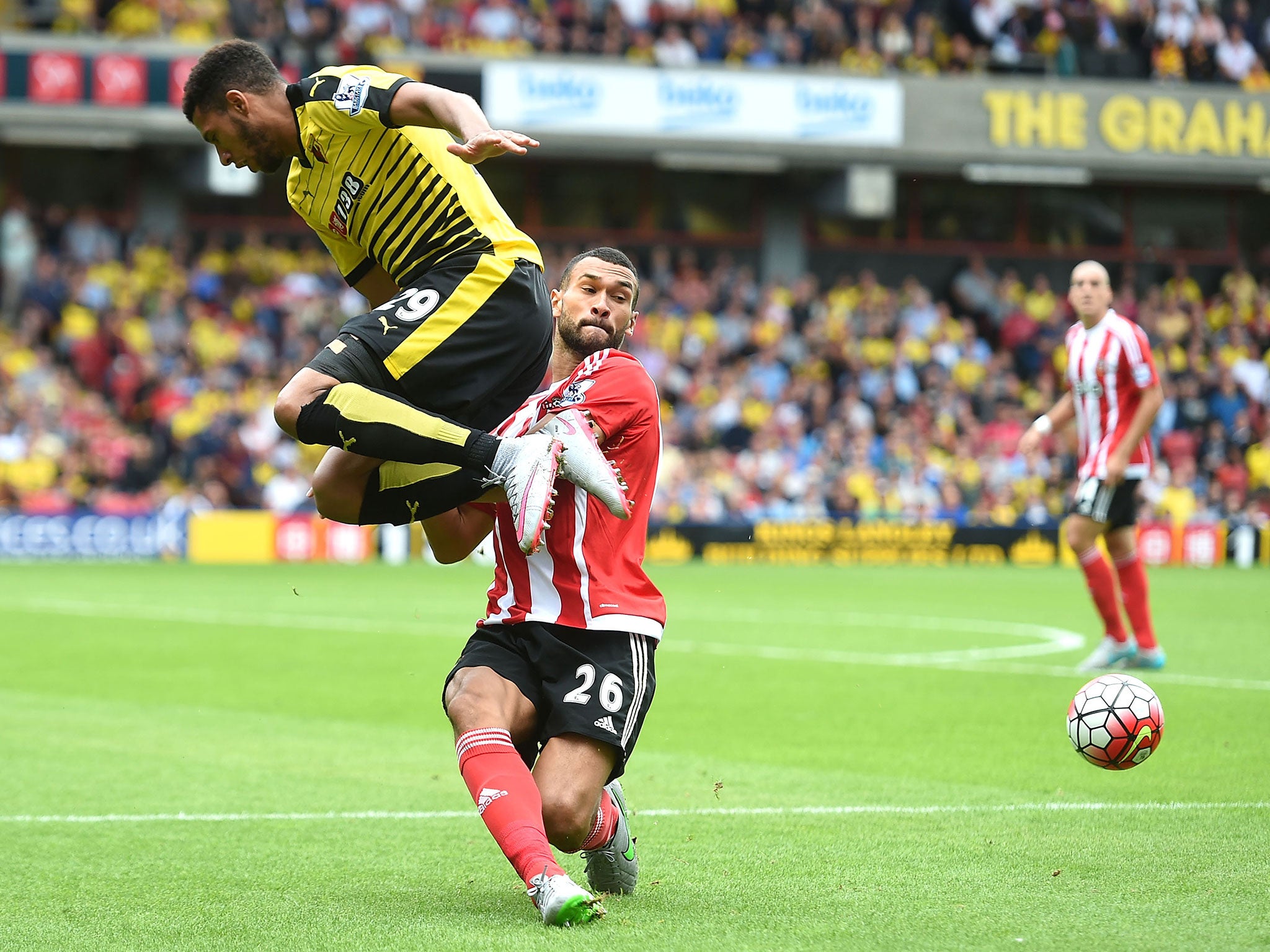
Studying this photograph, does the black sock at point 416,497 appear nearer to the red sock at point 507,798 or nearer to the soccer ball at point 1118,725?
the red sock at point 507,798

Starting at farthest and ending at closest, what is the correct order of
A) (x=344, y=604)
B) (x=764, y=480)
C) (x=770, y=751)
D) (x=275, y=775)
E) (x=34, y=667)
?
1. (x=764, y=480)
2. (x=344, y=604)
3. (x=34, y=667)
4. (x=770, y=751)
5. (x=275, y=775)

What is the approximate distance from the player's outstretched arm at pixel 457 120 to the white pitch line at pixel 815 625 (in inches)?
258

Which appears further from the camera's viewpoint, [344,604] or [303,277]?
[303,277]

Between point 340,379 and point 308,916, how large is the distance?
1.64 m

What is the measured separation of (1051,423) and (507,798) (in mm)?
7279

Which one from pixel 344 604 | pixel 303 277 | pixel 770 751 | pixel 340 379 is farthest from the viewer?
pixel 303 277

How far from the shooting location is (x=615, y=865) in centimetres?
469

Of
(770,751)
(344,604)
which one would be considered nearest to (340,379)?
(770,751)

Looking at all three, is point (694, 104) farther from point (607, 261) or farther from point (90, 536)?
point (607, 261)

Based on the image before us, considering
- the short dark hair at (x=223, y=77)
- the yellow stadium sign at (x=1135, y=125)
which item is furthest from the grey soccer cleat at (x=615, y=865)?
the yellow stadium sign at (x=1135, y=125)

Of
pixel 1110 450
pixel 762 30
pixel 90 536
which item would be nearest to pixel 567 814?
pixel 1110 450

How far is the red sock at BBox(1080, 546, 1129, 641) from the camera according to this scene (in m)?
10.3

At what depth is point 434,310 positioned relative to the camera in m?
5.07

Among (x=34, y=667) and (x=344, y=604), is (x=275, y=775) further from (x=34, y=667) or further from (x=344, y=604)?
(x=344, y=604)
